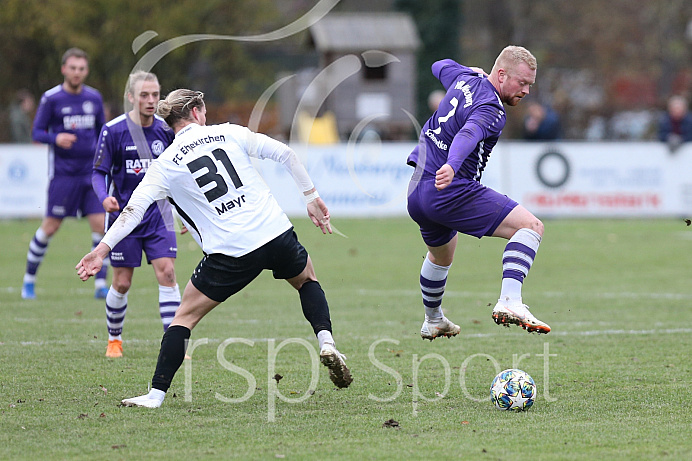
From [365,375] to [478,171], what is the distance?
1.70 m

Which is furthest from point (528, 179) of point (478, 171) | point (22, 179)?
point (478, 171)

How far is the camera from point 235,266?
20.7 feet

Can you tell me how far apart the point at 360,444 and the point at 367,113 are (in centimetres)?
3505

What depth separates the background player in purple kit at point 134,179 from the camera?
26.9 feet

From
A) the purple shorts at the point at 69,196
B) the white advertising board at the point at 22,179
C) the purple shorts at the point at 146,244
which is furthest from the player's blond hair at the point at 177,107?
the white advertising board at the point at 22,179

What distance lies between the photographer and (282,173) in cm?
2100

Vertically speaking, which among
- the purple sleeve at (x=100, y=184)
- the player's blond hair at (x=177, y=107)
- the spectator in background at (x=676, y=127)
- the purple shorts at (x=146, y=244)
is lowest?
the purple shorts at (x=146, y=244)

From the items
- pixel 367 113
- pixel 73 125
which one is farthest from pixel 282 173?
pixel 367 113

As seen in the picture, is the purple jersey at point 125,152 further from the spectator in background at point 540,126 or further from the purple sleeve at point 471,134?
the spectator in background at point 540,126

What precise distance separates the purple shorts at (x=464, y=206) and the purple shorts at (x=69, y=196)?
18.2ft

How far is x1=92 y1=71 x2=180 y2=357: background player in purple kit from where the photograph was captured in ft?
26.9

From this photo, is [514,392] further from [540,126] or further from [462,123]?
[540,126]

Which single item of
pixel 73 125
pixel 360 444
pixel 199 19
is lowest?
pixel 360 444

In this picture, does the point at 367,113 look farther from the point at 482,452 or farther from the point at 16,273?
the point at 482,452
